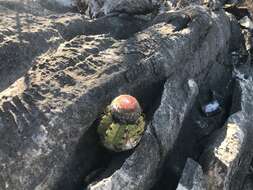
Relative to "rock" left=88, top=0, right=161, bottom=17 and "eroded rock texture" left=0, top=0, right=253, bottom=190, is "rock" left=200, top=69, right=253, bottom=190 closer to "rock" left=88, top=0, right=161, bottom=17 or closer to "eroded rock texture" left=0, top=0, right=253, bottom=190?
"eroded rock texture" left=0, top=0, right=253, bottom=190

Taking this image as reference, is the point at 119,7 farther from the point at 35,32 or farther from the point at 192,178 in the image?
the point at 192,178

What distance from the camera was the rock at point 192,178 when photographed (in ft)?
35.8

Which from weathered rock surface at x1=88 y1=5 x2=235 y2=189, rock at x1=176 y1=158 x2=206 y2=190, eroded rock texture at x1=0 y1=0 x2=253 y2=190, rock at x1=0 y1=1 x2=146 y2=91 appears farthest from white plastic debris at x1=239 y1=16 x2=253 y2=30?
rock at x1=176 y1=158 x2=206 y2=190

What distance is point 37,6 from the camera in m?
14.8

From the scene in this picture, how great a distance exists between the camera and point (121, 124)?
10227 mm

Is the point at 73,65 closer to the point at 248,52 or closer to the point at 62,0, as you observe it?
the point at 62,0

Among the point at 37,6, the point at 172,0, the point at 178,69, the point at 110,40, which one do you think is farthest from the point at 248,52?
the point at 37,6

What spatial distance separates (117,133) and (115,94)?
1372mm

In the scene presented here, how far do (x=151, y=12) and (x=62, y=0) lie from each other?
10.0 feet

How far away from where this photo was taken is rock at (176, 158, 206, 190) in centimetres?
1092

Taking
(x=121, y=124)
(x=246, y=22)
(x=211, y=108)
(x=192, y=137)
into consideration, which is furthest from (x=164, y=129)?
(x=246, y=22)

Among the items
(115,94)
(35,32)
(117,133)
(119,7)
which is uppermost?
(35,32)

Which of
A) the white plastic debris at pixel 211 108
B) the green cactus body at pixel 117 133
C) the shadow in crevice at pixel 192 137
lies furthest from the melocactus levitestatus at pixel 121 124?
the white plastic debris at pixel 211 108

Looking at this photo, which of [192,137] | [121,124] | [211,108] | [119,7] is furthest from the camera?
[119,7]
